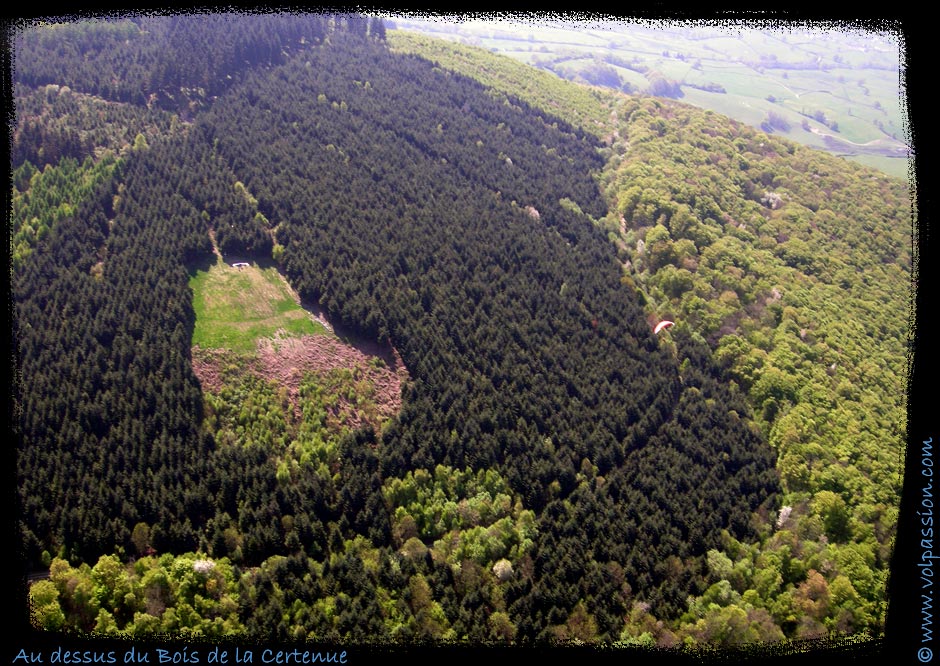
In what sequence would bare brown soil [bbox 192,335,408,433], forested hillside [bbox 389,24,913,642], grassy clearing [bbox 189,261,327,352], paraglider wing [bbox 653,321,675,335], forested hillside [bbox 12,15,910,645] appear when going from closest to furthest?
forested hillside [bbox 12,15,910,645], forested hillside [bbox 389,24,913,642], bare brown soil [bbox 192,335,408,433], grassy clearing [bbox 189,261,327,352], paraglider wing [bbox 653,321,675,335]

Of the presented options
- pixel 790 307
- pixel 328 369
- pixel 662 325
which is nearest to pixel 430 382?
pixel 328 369

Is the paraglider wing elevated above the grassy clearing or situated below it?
below

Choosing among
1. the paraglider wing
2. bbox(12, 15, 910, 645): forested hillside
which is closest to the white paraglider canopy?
the paraglider wing

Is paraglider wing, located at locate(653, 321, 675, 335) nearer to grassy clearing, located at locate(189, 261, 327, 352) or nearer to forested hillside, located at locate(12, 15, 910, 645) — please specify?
forested hillside, located at locate(12, 15, 910, 645)

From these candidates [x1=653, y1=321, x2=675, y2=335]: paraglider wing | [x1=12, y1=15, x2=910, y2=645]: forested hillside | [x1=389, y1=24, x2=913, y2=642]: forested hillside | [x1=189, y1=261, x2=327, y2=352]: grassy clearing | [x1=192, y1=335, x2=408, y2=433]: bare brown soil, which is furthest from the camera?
Answer: [x1=653, y1=321, x2=675, y2=335]: paraglider wing

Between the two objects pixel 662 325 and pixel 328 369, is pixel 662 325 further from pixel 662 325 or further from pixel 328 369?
pixel 328 369

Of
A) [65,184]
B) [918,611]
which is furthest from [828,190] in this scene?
[65,184]

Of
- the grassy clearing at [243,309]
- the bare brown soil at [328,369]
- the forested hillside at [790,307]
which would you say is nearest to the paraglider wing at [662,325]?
the forested hillside at [790,307]
